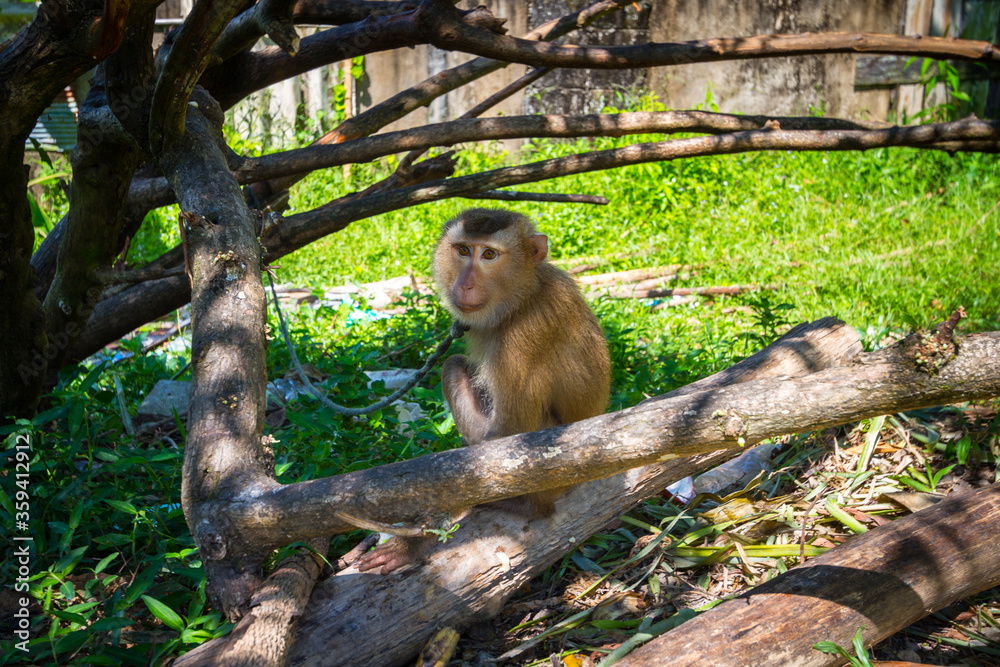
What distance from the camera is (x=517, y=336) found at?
348 cm

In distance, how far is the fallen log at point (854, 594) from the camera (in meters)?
2.40

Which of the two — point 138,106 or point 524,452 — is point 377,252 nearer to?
point 138,106

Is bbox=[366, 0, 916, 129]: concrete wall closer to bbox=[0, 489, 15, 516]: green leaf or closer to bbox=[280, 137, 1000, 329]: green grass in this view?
bbox=[280, 137, 1000, 329]: green grass

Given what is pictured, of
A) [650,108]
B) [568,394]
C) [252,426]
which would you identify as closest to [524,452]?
[252,426]

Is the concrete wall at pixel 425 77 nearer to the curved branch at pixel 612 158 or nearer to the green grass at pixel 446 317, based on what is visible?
the green grass at pixel 446 317

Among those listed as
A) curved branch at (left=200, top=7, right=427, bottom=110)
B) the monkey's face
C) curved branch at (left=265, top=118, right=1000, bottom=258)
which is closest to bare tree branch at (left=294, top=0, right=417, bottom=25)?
curved branch at (left=200, top=7, right=427, bottom=110)

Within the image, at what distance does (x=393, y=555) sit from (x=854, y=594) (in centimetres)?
167

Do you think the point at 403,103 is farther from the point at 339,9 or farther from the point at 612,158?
the point at 612,158

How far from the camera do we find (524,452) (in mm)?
2014

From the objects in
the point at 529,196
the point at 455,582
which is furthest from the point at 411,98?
the point at 455,582

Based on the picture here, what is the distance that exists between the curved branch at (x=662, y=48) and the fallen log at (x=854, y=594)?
2.51m

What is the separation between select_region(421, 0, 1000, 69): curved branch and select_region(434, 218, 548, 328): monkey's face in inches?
36.4

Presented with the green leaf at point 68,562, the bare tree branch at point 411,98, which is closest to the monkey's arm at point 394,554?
the green leaf at point 68,562

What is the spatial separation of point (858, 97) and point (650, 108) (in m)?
2.84
